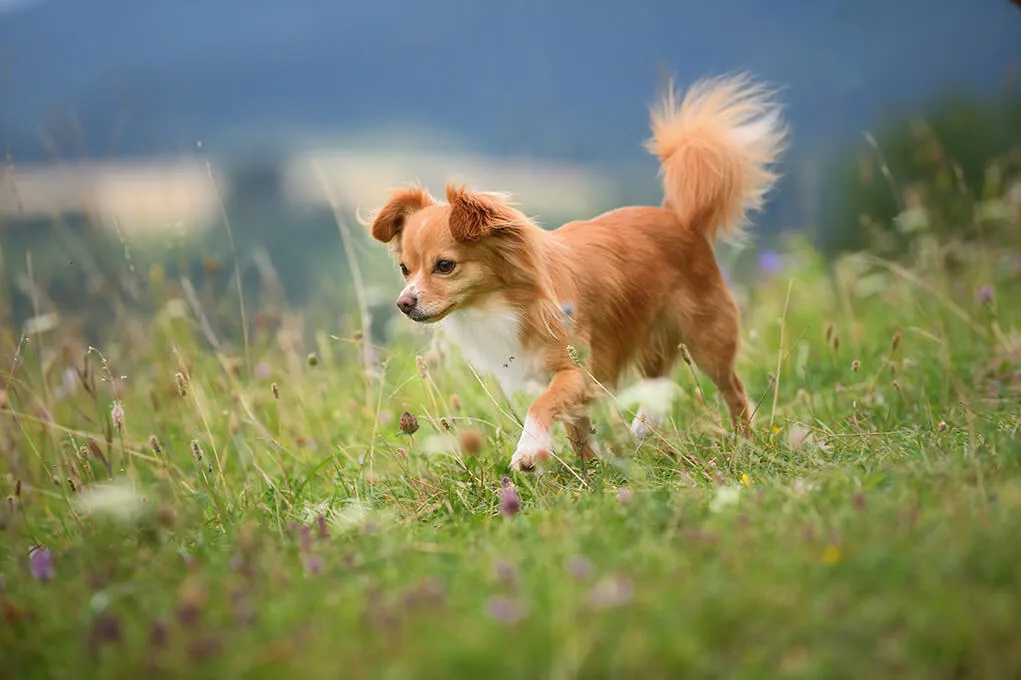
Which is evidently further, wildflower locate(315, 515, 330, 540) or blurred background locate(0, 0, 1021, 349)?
blurred background locate(0, 0, 1021, 349)

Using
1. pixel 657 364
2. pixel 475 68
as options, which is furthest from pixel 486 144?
pixel 657 364

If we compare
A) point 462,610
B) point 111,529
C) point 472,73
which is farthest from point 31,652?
point 472,73

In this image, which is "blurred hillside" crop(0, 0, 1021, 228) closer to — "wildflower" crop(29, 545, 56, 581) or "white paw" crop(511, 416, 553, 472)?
"white paw" crop(511, 416, 553, 472)

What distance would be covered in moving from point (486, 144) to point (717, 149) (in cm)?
1493

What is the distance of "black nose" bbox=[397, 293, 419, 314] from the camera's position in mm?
3467

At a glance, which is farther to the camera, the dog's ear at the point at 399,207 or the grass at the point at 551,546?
the dog's ear at the point at 399,207

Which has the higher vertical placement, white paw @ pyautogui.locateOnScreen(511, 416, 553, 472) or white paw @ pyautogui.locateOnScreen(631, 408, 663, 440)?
white paw @ pyautogui.locateOnScreen(511, 416, 553, 472)

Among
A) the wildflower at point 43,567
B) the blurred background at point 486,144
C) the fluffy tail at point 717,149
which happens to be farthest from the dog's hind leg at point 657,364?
the wildflower at point 43,567

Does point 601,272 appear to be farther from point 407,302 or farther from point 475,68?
point 475,68

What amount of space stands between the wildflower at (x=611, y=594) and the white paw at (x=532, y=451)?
1.18 metres

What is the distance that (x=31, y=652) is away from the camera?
7.66ft

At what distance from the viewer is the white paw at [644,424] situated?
3570 mm

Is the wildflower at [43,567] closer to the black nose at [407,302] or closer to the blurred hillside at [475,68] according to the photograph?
the black nose at [407,302]

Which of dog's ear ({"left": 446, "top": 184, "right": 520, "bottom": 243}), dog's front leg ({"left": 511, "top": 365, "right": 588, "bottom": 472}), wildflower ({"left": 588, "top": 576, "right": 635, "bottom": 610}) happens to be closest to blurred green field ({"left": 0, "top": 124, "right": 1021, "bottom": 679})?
wildflower ({"left": 588, "top": 576, "right": 635, "bottom": 610})
